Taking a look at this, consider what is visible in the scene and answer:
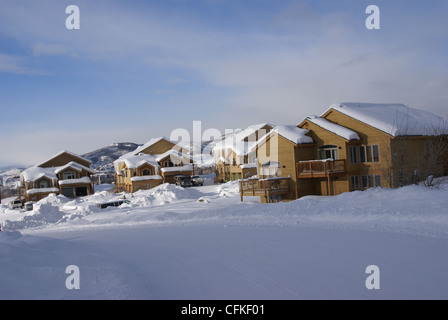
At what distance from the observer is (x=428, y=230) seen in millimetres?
10766

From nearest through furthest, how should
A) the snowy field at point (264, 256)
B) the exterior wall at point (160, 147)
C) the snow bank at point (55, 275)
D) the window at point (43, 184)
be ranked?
the snow bank at point (55, 275)
the snowy field at point (264, 256)
the window at point (43, 184)
the exterior wall at point (160, 147)

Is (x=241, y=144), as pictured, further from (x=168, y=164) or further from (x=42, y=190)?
(x=42, y=190)

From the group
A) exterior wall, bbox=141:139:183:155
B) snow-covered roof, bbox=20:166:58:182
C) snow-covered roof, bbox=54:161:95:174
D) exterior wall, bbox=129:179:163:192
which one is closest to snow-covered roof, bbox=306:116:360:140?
exterior wall, bbox=129:179:163:192

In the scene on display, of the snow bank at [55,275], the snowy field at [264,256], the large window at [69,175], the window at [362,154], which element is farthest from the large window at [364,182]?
the large window at [69,175]

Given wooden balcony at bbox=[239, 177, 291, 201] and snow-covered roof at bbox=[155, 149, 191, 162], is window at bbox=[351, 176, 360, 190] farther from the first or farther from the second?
snow-covered roof at bbox=[155, 149, 191, 162]

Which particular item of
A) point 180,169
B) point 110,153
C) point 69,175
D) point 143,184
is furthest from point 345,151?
point 110,153

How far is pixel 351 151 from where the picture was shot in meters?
23.2

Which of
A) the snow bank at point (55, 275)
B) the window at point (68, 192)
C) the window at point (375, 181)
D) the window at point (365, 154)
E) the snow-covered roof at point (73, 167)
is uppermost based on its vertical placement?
the snow-covered roof at point (73, 167)

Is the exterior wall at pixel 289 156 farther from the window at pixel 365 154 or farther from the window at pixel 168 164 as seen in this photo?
the window at pixel 168 164

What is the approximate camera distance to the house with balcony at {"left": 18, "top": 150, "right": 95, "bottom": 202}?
4422 centimetres

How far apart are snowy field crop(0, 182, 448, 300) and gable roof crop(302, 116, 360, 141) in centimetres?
743

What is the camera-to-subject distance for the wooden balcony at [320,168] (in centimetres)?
2255
